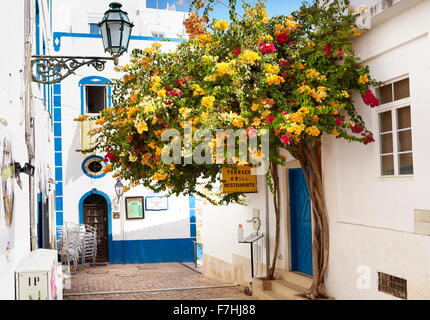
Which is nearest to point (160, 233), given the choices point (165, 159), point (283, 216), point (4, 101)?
point (283, 216)

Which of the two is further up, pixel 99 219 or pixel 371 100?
pixel 371 100

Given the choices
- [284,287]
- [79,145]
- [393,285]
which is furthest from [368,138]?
[79,145]

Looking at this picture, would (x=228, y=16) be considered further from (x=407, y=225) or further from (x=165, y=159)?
(x=407, y=225)

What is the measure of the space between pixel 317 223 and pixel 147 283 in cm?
751

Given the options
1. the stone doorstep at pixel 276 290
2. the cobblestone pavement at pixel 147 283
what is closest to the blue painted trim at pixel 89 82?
the cobblestone pavement at pixel 147 283

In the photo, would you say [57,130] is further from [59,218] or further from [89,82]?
[59,218]

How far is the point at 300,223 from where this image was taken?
1110cm

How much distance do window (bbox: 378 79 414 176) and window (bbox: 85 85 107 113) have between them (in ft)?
50.2

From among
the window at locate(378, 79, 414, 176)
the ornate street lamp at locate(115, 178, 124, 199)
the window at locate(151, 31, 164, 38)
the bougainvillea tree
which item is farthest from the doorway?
the window at locate(378, 79, 414, 176)

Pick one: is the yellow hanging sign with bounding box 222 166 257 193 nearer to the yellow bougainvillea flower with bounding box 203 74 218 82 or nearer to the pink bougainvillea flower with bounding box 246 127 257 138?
the pink bougainvillea flower with bounding box 246 127 257 138

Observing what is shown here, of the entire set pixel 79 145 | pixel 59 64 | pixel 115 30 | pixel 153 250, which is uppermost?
pixel 115 30

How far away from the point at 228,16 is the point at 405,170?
3.42m

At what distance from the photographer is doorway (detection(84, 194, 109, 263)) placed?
71.2ft

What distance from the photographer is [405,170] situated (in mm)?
7582
